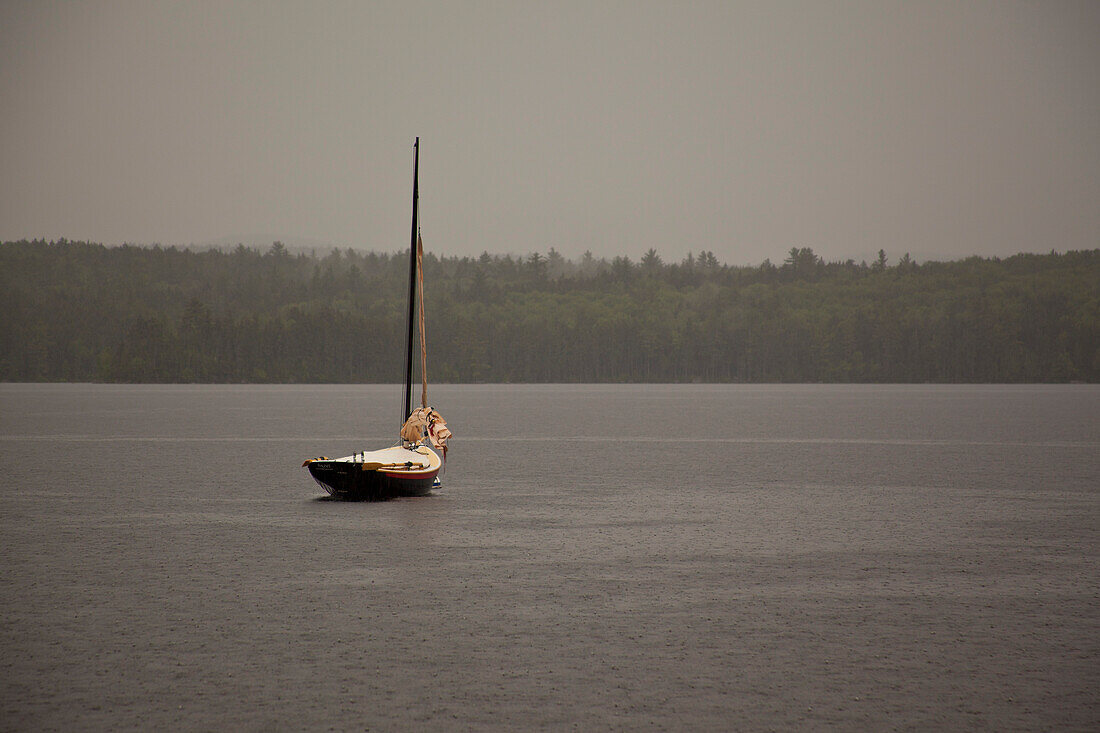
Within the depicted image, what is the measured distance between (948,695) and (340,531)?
57.9ft

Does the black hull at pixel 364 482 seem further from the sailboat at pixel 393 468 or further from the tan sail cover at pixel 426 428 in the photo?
the tan sail cover at pixel 426 428

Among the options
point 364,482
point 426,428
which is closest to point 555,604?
point 364,482

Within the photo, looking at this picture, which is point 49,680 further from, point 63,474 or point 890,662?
point 63,474

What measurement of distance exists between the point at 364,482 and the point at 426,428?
3367 mm

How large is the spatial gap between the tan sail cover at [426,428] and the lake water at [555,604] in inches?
75.5

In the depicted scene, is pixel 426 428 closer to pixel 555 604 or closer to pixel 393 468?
pixel 393 468

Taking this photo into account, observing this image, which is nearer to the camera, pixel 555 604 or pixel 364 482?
pixel 555 604

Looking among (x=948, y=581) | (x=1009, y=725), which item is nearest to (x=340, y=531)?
(x=948, y=581)

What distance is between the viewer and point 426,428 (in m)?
38.3

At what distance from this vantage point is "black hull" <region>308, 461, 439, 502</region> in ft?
115

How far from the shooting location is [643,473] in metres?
44.6

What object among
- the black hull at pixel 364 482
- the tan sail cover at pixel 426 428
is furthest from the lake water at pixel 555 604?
the tan sail cover at pixel 426 428

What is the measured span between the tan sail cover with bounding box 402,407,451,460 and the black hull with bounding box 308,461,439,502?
173 cm

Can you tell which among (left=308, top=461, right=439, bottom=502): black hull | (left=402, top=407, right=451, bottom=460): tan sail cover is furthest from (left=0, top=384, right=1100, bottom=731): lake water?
(left=402, top=407, right=451, bottom=460): tan sail cover
